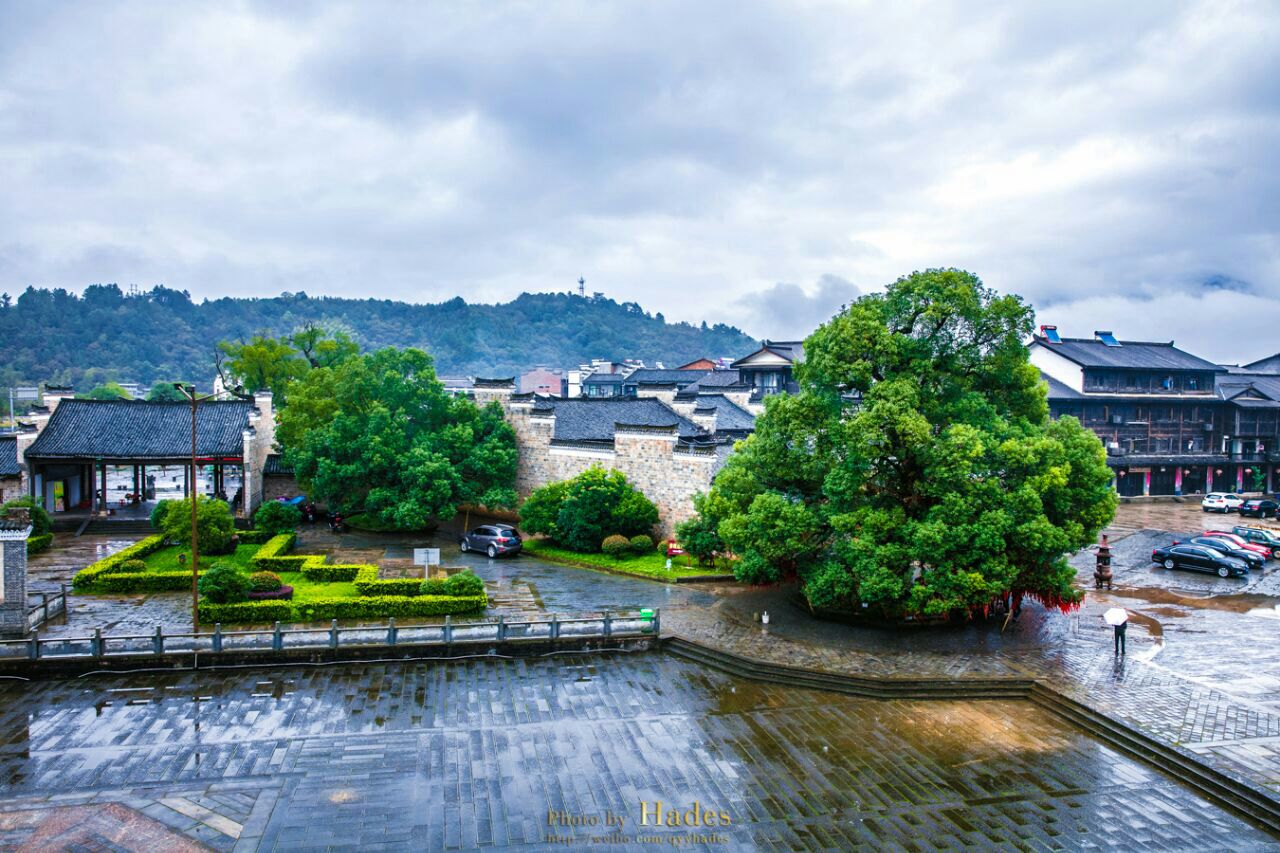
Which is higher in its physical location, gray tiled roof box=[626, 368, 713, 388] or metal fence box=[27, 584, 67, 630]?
gray tiled roof box=[626, 368, 713, 388]

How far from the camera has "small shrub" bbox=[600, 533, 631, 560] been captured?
102 ft

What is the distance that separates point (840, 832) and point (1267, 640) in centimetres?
1618

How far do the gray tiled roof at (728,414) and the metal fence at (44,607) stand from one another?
25.4m

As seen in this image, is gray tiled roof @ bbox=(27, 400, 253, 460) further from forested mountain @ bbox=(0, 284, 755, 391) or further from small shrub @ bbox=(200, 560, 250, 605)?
forested mountain @ bbox=(0, 284, 755, 391)

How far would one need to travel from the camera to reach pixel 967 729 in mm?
16406

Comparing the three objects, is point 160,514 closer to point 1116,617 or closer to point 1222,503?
point 1116,617

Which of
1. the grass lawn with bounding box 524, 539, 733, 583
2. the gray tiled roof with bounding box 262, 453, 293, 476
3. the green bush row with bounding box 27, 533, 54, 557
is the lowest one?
the grass lawn with bounding box 524, 539, 733, 583

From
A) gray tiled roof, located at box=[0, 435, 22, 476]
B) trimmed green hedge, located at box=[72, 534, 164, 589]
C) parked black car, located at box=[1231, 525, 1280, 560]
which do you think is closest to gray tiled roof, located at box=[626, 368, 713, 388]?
parked black car, located at box=[1231, 525, 1280, 560]

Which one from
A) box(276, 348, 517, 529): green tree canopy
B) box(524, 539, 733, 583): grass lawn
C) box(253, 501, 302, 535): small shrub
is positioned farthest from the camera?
box(253, 501, 302, 535): small shrub

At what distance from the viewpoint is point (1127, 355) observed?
53.7 m

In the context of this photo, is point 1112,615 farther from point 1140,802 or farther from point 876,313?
point 876,313

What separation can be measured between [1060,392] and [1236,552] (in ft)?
70.0

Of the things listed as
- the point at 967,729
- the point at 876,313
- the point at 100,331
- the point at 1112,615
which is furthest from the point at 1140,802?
the point at 100,331

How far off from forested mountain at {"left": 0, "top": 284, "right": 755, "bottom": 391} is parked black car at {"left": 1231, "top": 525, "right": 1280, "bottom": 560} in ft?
368
